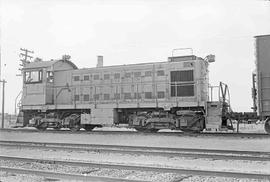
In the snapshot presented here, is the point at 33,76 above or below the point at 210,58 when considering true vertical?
below

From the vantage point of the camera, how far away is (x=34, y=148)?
1150 cm

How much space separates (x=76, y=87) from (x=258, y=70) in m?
10.1

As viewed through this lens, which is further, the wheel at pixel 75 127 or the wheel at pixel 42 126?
the wheel at pixel 42 126

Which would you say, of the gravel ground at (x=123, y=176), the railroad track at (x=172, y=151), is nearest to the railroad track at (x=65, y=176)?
the gravel ground at (x=123, y=176)

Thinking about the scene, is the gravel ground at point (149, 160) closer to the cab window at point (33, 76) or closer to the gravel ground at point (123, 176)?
the gravel ground at point (123, 176)

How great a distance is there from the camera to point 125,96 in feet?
57.2

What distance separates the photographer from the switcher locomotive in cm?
1551

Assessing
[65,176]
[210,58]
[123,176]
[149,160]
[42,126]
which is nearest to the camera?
[65,176]

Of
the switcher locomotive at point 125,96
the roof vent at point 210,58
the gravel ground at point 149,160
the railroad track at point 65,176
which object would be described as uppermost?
the roof vent at point 210,58

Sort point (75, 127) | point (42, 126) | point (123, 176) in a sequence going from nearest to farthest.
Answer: point (123, 176), point (75, 127), point (42, 126)

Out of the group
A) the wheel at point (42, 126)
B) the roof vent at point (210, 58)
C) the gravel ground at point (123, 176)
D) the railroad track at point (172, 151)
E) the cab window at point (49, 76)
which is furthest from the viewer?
the cab window at point (49, 76)

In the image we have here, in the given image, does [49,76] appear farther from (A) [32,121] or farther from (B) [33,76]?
(A) [32,121]

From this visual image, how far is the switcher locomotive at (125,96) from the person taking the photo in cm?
1551

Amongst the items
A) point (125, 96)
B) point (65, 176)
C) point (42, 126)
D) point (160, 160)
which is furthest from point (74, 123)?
point (65, 176)
